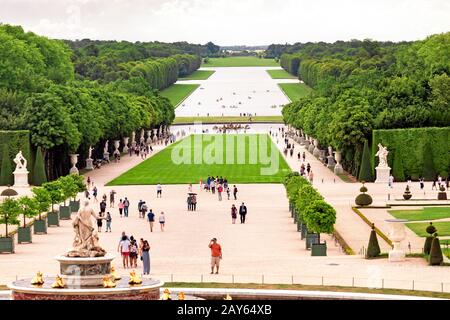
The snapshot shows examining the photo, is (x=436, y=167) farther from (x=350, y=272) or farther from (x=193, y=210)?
(x=350, y=272)

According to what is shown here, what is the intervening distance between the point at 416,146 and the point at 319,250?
3921cm

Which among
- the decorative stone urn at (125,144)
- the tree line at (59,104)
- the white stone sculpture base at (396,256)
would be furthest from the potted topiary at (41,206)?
the decorative stone urn at (125,144)

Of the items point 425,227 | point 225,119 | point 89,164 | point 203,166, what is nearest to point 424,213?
point 425,227

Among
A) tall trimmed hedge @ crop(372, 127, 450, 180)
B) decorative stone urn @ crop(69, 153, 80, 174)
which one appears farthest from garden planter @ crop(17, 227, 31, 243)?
decorative stone urn @ crop(69, 153, 80, 174)

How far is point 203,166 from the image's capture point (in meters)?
101

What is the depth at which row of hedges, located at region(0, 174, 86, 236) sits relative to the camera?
5250 centimetres

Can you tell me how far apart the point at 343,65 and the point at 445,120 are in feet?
361

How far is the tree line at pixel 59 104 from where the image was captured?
90188mm

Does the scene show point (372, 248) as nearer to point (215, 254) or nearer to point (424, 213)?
point (215, 254)

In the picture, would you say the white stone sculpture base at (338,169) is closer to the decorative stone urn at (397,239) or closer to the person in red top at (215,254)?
the decorative stone urn at (397,239)

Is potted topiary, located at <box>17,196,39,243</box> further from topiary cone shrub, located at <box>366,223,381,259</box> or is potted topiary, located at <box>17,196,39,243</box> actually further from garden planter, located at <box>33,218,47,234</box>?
topiary cone shrub, located at <box>366,223,381,259</box>

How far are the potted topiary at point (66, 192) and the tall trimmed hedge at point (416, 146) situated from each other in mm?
25219

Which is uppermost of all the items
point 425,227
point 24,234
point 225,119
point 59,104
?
point 59,104
